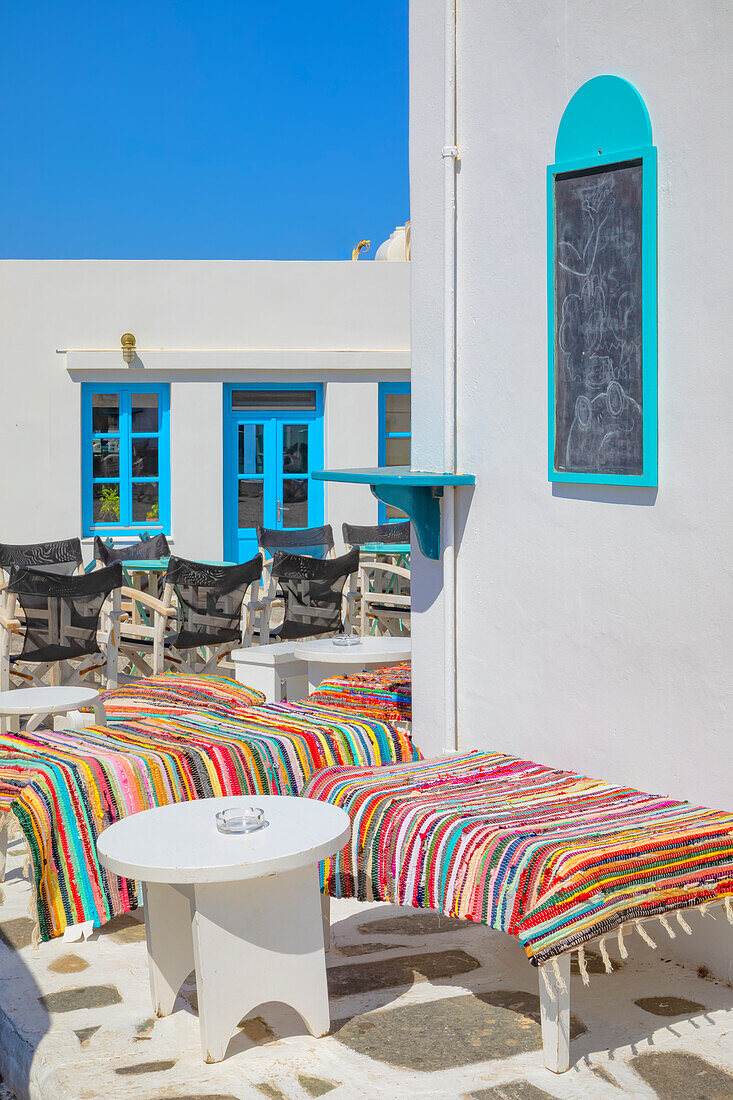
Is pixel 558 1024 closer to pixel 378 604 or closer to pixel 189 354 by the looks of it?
pixel 378 604

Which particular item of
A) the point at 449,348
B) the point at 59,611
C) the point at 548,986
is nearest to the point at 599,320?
the point at 449,348

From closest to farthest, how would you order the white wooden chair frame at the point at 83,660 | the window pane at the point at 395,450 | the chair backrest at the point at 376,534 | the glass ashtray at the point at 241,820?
the glass ashtray at the point at 241,820, the white wooden chair frame at the point at 83,660, the chair backrest at the point at 376,534, the window pane at the point at 395,450

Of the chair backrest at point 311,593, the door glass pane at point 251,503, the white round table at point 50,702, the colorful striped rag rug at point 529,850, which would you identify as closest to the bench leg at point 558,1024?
the colorful striped rag rug at point 529,850

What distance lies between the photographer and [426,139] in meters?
4.41

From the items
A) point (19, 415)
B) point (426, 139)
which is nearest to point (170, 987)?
point (426, 139)

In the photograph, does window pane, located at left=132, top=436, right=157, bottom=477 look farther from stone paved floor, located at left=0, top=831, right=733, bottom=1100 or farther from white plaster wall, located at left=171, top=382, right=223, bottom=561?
stone paved floor, located at left=0, top=831, right=733, bottom=1100

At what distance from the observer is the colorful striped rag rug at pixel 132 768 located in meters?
3.81

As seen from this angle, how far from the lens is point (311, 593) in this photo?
7.70m

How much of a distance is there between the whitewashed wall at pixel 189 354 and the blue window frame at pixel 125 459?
14cm

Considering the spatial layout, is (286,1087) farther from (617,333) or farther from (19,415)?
(19,415)

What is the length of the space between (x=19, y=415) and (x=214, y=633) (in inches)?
230

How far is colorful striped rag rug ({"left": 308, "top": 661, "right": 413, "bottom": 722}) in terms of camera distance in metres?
4.96

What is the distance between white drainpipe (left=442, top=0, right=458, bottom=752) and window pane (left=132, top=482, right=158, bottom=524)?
859 centimetres

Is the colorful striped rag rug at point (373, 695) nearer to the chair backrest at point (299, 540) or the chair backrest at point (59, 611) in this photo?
the chair backrest at point (59, 611)
